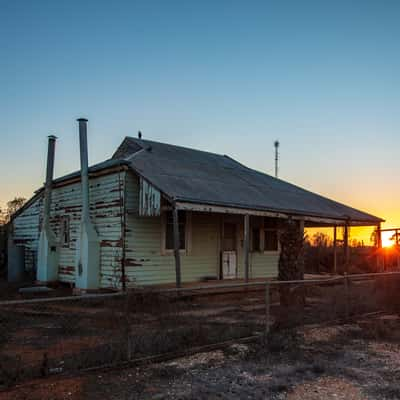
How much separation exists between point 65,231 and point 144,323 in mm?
→ 9571

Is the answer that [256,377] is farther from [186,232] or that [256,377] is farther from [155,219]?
[186,232]

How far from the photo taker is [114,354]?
17.8ft

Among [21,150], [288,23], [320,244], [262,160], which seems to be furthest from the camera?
[262,160]

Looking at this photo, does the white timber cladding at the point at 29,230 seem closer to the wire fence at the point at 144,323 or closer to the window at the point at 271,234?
the wire fence at the point at 144,323

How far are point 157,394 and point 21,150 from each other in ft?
49.4

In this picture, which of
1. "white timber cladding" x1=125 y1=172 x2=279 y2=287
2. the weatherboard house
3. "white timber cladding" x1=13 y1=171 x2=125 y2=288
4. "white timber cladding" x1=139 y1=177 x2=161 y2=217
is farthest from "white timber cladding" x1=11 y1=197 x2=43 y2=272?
"white timber cladding" x1=139 y1=177 x2=161 y2=217

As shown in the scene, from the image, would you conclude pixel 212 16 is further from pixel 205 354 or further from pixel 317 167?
pixel 317 167

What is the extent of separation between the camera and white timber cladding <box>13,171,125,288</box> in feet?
42.2

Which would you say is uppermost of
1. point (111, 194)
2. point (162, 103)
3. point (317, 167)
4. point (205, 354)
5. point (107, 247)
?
point (162, 103)

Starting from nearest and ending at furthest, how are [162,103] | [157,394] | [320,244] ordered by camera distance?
[157,394] → [162,103] → [320,244]

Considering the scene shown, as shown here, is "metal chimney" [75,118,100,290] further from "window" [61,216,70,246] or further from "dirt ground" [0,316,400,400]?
"dirt ground" [0,316,400,400]

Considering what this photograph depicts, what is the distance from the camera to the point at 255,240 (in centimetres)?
1691

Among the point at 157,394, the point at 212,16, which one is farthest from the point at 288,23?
the point at 157,394

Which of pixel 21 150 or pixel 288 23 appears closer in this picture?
pixel 288 23
